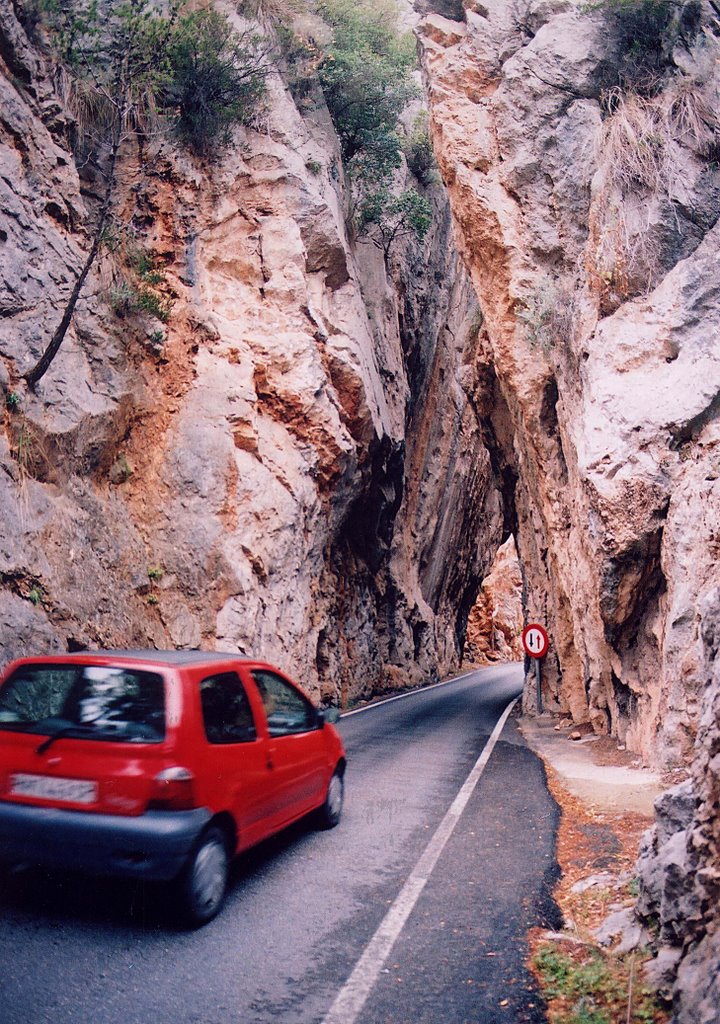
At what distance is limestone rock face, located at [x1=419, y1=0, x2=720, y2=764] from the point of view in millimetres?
10844

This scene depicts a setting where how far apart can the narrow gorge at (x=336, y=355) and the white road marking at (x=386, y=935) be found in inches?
149

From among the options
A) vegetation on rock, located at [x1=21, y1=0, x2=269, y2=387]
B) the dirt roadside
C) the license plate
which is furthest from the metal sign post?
the license plate

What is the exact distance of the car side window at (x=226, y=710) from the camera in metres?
4.99

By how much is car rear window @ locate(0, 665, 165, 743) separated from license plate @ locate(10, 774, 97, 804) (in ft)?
0.87

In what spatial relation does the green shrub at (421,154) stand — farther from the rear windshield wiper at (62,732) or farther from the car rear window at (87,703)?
the rear windshield wiper at (62,732)

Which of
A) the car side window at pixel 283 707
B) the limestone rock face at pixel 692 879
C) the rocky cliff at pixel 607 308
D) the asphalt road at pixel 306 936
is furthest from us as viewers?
the rocky cliff at pixel 607 308

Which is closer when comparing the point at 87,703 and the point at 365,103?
the point at 87,703

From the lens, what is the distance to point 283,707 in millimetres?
6172

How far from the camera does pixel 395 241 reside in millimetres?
27453

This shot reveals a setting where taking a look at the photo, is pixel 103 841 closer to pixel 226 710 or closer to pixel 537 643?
pixel 226 710

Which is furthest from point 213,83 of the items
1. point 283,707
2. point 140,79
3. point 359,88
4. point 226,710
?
point 226,710

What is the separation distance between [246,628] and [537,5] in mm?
15761

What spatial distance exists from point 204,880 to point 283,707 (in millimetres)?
1702

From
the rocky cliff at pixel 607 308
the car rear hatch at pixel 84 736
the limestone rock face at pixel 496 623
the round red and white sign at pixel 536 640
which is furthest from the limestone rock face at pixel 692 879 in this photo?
the limestone rock face at pixel 496 623
